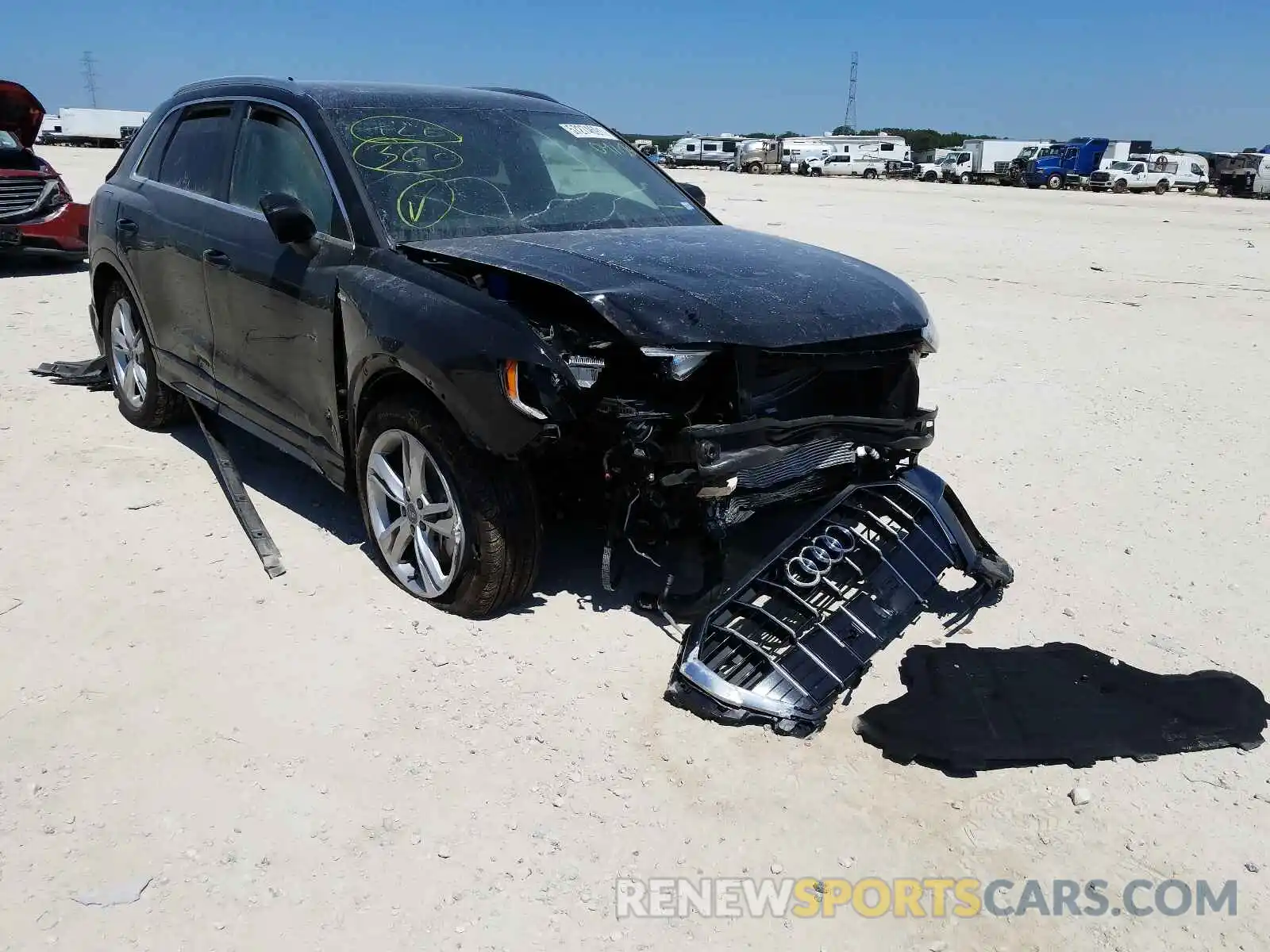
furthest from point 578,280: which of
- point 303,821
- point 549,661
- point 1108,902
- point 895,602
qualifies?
point 1108,902

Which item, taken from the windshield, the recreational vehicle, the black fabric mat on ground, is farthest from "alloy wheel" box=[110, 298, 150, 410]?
the recreational vehicle

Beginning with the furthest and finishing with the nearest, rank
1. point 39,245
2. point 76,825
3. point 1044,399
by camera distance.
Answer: point 39,245 → point 1044,399 → point 76,825

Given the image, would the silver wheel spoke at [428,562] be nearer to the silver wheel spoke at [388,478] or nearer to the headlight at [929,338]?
the silver wheel spoke at [388,478]

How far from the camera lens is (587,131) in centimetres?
513

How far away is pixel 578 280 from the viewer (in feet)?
11.2

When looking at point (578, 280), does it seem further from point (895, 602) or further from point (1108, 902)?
point (1108, 902)

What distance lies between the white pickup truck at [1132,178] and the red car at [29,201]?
4196 centimetres

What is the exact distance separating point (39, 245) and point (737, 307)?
11.2 m

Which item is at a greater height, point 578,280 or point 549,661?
point 578,280

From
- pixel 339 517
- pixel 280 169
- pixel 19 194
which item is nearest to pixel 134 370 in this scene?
pixel 339 517

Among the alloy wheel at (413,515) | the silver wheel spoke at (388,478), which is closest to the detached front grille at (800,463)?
the alloy wheel at (413,515)

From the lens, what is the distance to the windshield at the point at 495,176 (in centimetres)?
411

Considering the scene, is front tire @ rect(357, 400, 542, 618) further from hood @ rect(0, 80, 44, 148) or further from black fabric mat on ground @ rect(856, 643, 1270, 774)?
hood @ rect(0, 80, 44, 148)

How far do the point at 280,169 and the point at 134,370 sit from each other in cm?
221
